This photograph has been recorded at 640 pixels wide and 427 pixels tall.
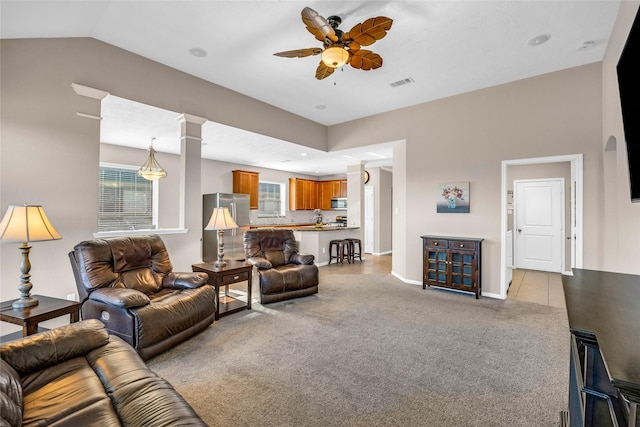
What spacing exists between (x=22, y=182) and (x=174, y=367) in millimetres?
2352

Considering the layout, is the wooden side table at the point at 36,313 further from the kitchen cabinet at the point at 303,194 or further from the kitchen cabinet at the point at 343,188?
the kitchen cabinet at the point at 343,188

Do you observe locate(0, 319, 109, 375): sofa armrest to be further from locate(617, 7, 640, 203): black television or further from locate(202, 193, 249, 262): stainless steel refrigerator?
locate(202, 193, 249, 262): stainless steel refrigerator

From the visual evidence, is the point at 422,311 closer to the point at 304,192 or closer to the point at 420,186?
the point at 420,186

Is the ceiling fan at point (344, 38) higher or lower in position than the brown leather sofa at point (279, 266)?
higher

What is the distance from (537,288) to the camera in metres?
4.90

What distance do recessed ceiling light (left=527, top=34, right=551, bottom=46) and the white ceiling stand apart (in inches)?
2.0

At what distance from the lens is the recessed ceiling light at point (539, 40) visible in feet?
10.5

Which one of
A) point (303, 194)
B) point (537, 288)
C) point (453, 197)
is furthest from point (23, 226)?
point (303, 194)

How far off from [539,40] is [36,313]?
532 centimetres

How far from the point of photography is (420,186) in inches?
204

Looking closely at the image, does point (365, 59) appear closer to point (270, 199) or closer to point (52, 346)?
point (52, 346)

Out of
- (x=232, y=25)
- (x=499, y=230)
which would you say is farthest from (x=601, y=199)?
(x=232, y=25)

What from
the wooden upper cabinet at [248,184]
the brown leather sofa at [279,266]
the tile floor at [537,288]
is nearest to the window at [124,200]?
the wooden upper cabinet at [248,184]

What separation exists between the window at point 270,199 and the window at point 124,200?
9.94 ft
